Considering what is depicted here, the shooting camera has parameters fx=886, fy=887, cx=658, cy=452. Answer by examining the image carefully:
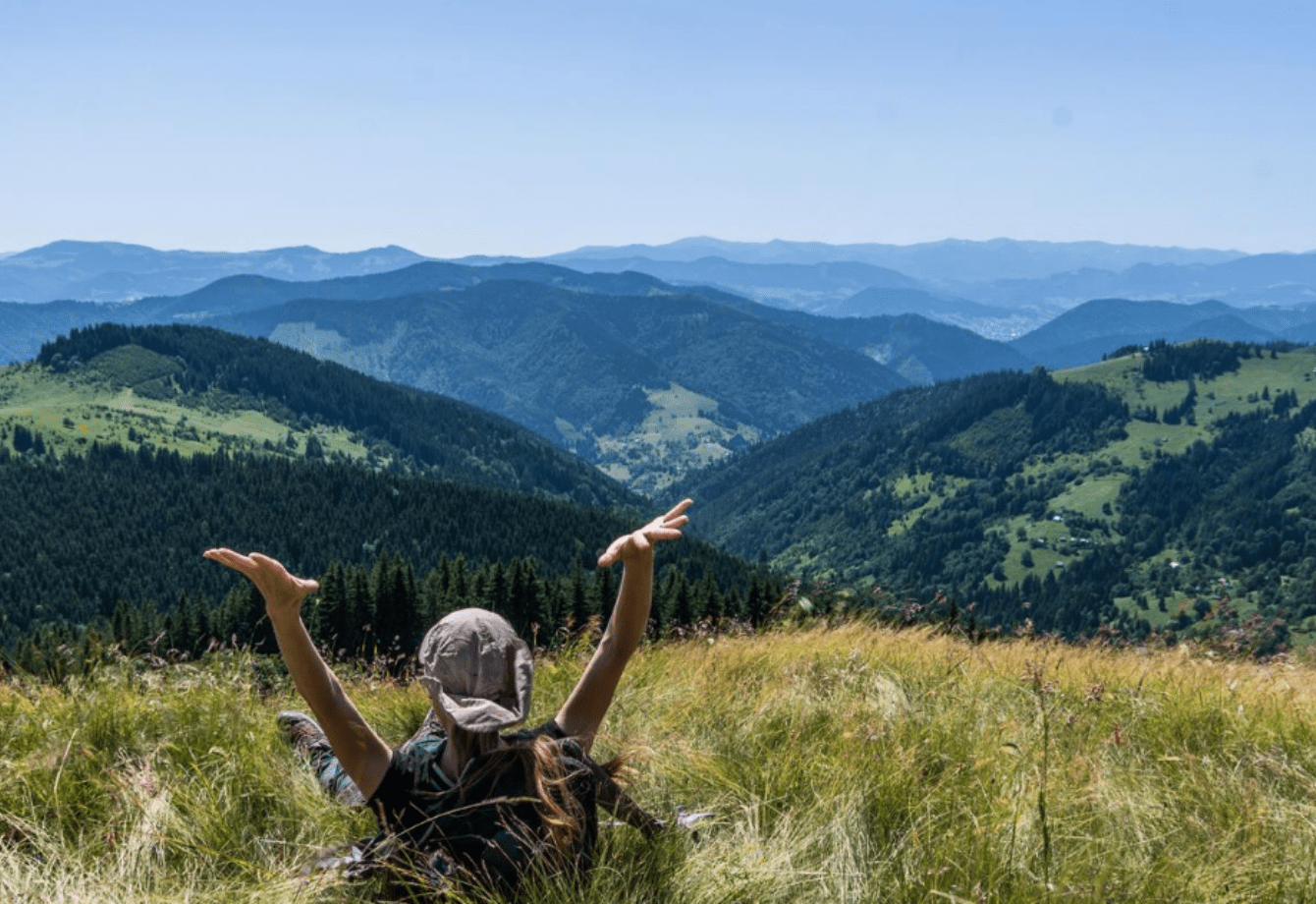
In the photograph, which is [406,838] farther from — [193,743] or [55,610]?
[55,610]

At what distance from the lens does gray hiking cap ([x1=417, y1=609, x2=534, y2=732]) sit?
11.6ft

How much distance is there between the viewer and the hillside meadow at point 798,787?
12.4 feet

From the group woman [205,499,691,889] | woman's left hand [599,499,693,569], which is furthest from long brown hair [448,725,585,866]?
woman's left hand [599,499,693,569]

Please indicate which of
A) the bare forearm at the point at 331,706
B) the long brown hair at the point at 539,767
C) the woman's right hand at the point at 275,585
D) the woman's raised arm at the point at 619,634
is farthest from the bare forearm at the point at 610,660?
the woman's right hand at the point at 275,585

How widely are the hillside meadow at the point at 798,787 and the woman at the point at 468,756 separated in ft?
0.96

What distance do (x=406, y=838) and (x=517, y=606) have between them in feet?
233

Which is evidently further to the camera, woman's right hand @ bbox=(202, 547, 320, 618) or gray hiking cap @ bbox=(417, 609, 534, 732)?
woman's right hand @ bbox=(202, 547, 320, 618)

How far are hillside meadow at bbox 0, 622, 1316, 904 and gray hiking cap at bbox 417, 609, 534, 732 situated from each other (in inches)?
29.9

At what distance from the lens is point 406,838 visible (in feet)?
13.0

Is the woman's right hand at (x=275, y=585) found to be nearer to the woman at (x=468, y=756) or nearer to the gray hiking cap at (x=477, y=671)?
the woman at (x=468, y=756)

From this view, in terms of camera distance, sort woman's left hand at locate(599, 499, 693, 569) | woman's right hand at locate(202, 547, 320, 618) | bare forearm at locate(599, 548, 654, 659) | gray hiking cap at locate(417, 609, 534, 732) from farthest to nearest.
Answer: bare forearm at locate(599, 548, 654, 659) → woman's left hand at locate(599, 499, 693, 569) → woman's right hand at locate(202, 547, 320, 618) → gray hiking cap at locate(417, 609, 534, 732)

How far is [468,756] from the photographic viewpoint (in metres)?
3.79

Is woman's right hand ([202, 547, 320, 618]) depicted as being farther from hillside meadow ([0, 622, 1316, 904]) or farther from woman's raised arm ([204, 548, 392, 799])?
hillside meadow ([0, 622, 1316, 904])

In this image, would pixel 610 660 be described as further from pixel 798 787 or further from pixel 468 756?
pixel 798 787
